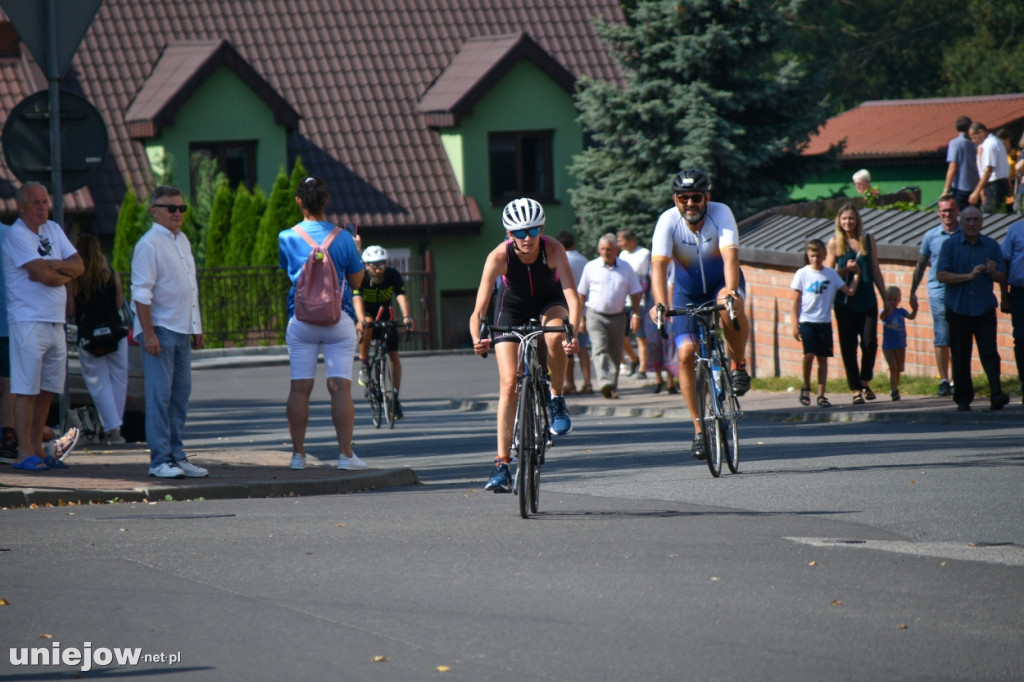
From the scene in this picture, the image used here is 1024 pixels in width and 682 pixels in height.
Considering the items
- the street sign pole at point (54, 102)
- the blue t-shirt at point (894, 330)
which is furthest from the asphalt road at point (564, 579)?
the blue t-shirt at point (894, 330)

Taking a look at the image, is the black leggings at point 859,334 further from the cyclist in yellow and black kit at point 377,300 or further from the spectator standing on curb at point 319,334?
the spectator standing on curb at point 319,334

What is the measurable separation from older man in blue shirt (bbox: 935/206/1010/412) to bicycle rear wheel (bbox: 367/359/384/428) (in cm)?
610

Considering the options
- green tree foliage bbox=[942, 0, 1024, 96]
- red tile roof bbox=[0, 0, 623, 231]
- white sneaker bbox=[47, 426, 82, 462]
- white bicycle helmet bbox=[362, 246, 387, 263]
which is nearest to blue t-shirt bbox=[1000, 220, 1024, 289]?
white bicycle helmet bbox=[362, 246, 387, 263]

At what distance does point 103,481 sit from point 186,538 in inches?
104

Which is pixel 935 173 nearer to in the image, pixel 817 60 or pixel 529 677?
pixel 817 60

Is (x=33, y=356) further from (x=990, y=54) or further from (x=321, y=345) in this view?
(x=990, y=54)

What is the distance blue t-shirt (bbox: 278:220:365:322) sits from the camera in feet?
38.4

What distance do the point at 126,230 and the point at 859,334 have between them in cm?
2126

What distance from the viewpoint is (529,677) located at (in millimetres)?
5488

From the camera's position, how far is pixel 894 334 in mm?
17156

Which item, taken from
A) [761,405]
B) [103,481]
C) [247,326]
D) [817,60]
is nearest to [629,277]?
[761,405]

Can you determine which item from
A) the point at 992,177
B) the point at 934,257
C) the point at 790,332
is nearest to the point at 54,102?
the point at 934,257

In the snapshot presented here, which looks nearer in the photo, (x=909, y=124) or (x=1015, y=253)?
(x=1015, y=253)

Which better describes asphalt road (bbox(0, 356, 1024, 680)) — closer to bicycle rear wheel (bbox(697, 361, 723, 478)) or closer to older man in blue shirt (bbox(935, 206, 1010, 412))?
bicycle rear wheel (bbox(697, 361, 723, 478))
